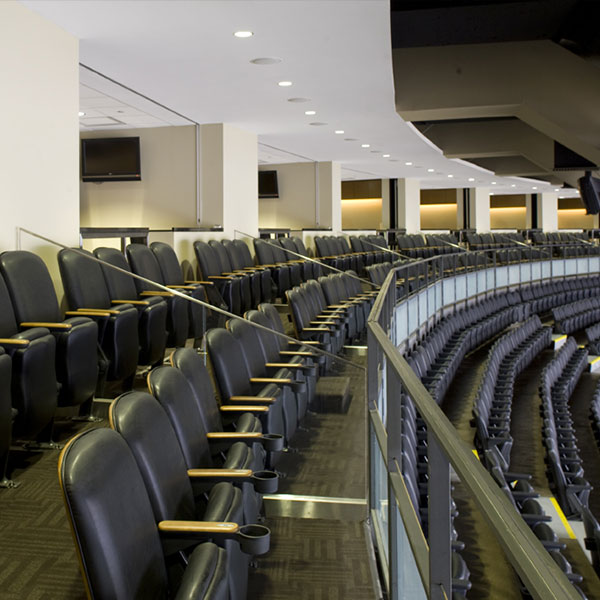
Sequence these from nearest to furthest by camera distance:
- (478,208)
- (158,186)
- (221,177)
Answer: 1. (221,177)
2. (158,186)
3. (478,208)

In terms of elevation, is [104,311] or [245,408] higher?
[104,311]

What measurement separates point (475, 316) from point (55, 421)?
3777mm

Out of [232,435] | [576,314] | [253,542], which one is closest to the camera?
[253,542]

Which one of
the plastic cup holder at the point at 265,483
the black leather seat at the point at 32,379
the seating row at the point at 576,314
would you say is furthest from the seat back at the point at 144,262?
the seating row at the point at 576,314

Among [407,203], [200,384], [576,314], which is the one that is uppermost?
[407,203]

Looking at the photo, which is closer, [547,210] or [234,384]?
[234,384]

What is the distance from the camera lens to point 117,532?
62cm

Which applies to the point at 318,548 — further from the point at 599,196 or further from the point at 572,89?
the point at 599,196

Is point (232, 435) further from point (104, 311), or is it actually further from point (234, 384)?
point (104, 311)

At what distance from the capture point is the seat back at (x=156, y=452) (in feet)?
2.44

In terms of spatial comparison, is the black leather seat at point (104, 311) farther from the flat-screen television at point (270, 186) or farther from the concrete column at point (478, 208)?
the concrete column at point (478, 208)

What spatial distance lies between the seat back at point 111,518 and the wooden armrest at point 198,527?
19 millimetres

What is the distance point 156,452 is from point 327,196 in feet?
16.6

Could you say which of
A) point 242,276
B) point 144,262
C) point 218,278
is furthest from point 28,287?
point 242,276
